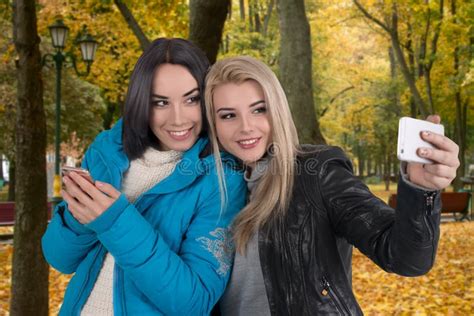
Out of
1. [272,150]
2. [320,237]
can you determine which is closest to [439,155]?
[320,237]

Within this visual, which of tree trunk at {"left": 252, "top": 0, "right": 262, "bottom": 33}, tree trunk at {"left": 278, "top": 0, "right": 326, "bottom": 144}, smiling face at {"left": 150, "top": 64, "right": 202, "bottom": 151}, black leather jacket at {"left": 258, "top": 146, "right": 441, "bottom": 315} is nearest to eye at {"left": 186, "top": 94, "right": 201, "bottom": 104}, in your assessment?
smiling face at {"left": 150, "top": 64, "right": 202, "bottom": 151}

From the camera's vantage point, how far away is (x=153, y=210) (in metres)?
2.14

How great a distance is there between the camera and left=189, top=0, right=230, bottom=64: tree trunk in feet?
17.7

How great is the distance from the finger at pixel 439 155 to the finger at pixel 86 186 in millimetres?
1074

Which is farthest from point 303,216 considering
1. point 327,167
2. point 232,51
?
point 232,51

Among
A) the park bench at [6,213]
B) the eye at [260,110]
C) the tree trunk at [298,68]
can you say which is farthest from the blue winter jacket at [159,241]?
the park bench at [6,213]

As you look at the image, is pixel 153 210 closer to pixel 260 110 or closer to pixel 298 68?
pixel 260 110

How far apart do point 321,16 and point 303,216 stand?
20666 millimetres

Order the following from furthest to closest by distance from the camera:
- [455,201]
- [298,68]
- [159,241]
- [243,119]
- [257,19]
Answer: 1. [257,19]
2. [455,201]
3. [298,68]
4. [243,119]
5. [159,241]

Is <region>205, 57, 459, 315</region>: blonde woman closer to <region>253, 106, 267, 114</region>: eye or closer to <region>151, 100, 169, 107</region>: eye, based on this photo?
<region>253, 106, 267, 114</region>: eye

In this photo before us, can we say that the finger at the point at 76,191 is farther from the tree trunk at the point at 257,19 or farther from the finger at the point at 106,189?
the tree trunk at the point at 257,19

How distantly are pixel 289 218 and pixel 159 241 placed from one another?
509 mm

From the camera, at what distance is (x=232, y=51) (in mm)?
19453

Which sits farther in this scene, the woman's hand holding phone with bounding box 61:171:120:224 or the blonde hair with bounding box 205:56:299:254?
the blonde hair with bounding box 205:56:299:254
